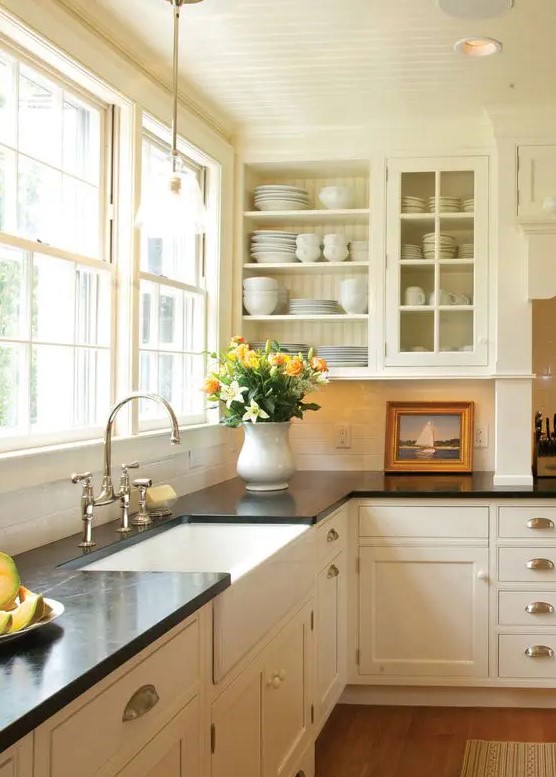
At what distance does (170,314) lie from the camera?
3.79 meters

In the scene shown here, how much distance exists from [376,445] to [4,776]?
134 inches

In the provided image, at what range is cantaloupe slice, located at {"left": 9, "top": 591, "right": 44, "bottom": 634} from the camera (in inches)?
61.9

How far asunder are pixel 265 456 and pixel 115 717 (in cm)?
218

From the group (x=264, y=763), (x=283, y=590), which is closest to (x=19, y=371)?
(x=283, y=590)

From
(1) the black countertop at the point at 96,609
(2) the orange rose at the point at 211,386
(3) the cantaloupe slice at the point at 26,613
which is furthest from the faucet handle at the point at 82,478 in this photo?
(2) the orange rose at the point at 211,386

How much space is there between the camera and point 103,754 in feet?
4.92

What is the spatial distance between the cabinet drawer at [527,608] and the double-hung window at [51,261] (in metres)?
1.85

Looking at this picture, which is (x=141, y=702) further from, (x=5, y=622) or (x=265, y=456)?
(x=265, y=456)

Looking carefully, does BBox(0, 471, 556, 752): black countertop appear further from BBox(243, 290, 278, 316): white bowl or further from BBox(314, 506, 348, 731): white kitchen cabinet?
BBox(243, 290, 278, 316): white bowl

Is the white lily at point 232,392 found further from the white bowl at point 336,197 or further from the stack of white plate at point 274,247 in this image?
the white bowl at point 336,197

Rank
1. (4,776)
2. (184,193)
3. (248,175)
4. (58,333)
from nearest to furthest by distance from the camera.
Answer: (4,776), (184,193), (58,333), (248,175)

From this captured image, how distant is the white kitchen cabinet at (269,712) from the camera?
2135 millimetres

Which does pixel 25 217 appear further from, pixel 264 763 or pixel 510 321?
pixel 510 321

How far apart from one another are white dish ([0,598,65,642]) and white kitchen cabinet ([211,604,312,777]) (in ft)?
1.66
